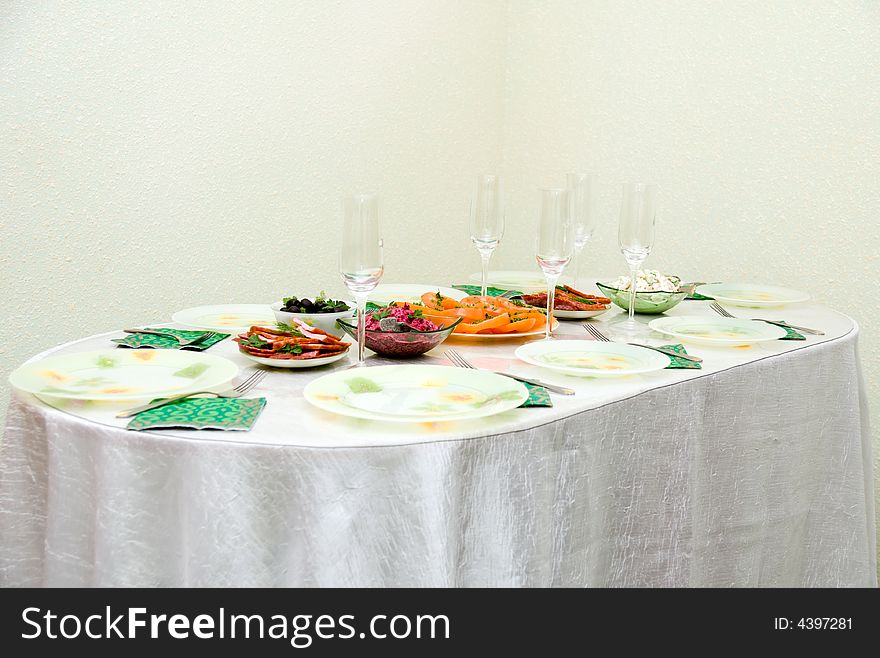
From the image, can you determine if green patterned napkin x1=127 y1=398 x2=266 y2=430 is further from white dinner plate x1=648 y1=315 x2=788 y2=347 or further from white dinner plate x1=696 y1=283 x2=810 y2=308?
white dinner plate x1=696 y1=283 x2=810 y2=308

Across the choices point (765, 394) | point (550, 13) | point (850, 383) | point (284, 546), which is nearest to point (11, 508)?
point (284, 546)

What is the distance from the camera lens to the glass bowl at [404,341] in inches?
55.8

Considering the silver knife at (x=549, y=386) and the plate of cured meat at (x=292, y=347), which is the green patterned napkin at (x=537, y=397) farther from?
the plate of cured meat at (x=292, y=347)

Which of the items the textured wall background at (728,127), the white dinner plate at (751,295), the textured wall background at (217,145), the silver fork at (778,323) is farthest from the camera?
the textured wall background at (728,127)

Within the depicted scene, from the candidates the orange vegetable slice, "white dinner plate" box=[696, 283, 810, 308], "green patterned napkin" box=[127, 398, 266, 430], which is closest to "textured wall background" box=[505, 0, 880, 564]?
"white dinner plate" box=[696, 283, 810, 308]

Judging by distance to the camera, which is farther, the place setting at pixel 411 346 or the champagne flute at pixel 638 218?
the champagne flute at pixel 638 218

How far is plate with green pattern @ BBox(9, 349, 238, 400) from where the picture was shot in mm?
1136

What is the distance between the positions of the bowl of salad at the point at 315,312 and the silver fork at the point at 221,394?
153 millimetres

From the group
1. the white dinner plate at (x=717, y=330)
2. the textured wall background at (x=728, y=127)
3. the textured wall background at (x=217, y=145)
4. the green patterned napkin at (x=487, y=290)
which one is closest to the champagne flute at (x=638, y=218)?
the white dinner plate at (x=717, y=330)

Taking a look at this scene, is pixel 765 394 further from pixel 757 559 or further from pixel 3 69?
pixel 3 69

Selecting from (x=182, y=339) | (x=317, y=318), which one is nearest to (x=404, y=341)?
(x=317, y=318)

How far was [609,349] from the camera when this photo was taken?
1.53 metres

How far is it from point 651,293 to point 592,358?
0.56 meters

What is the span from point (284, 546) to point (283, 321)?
55 cm
